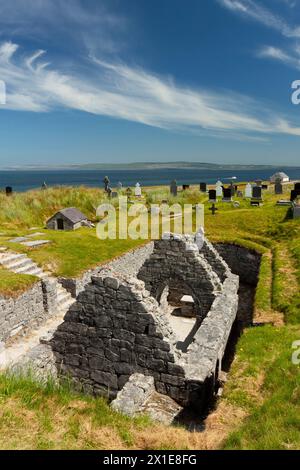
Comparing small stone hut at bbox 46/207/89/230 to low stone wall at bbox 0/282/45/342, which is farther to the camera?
small stone hut at bbox 46/207/89/230

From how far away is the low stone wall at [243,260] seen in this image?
21.8m

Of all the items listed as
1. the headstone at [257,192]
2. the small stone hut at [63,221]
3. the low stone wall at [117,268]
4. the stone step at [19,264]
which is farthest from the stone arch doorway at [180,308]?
the headstone at [257,192]

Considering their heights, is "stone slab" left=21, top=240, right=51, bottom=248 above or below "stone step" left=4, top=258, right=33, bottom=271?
above

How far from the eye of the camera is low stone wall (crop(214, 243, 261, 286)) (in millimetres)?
21847

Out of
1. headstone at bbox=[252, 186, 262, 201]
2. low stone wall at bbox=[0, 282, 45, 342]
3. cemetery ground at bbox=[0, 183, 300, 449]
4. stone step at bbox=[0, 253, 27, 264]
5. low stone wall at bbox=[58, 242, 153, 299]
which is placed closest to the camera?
cemetery ground at bbox=[0, 183, 300, 449]

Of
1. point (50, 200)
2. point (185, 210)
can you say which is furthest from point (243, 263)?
point (50, 200)

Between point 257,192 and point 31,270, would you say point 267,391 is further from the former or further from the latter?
point 257,192

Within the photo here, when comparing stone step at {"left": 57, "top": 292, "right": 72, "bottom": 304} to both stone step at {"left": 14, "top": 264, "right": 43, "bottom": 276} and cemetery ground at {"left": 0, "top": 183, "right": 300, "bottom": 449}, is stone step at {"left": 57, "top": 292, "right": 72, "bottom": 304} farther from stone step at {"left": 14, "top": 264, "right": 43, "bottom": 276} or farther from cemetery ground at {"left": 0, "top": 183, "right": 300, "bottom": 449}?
stone step at {"left": 14, "top": 264, "right": 43, "bottom": 276}

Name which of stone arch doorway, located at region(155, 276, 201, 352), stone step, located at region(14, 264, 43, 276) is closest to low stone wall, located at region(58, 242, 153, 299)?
stone step, located at region(14, 264, 43, 276)

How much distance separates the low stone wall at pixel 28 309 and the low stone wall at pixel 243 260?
12586 mm

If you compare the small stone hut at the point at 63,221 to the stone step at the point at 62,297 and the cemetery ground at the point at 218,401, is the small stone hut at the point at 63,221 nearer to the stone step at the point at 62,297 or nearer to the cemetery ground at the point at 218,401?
the cemetery ground at the point at 218,401

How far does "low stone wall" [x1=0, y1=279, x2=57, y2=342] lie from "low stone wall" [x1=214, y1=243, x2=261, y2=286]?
41.3ft
